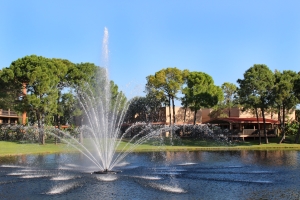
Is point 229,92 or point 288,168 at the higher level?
point 229,92

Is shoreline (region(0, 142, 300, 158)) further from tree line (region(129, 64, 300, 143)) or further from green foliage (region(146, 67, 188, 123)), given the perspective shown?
green foliage (region(146, 67, 188, 123))

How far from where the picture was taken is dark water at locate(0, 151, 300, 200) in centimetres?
1562

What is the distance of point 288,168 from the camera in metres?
24.2

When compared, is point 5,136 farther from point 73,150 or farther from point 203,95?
point 203,95

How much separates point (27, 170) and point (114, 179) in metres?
7.22

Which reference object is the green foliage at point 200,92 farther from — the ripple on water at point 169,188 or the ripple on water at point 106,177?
the ripple on water at point 169,188

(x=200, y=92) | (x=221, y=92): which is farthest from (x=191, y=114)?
(x=200, y=92)

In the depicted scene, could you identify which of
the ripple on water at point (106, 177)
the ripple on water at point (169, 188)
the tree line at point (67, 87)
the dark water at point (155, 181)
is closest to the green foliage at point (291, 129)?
the tree line at point (67, 87)

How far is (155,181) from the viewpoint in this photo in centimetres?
1888

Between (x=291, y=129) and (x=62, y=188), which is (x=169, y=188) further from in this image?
(x=291, y=129)

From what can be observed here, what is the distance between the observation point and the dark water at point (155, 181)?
1562cm

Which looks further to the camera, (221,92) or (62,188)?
(221,92)

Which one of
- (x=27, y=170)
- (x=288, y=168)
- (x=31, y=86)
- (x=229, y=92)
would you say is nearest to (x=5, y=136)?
(x=31, y=86)

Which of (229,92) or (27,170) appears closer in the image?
(27,170)
